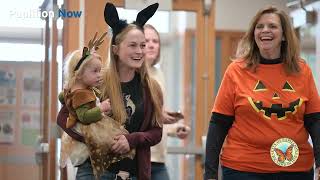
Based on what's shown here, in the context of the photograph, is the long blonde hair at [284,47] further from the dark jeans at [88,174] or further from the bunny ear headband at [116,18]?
the dark jeans at [88,174]

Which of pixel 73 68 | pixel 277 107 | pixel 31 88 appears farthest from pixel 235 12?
pixel 73 68

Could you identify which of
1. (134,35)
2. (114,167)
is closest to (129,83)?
(134,35)

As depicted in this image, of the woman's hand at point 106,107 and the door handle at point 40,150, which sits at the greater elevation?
the woman's hand at point 106,107

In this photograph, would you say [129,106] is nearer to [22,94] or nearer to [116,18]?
[116,18]

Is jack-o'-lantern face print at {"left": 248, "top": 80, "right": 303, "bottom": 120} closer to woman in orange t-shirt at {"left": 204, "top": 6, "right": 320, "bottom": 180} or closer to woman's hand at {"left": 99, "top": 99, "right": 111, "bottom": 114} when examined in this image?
woman in orange t-shirt at {"left": 204, "top": 6, "right": 320, "bottom": 180}

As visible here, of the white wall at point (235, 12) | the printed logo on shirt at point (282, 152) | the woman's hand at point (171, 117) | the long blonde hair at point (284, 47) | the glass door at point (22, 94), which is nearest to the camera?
the printed logo on shirt at point (282, 152)

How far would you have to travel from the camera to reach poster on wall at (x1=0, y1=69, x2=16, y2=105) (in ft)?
10.7

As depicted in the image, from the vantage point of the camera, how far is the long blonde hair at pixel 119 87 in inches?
86.7

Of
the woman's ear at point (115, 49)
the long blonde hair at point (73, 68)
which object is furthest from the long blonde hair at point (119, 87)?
the long blonde hair at point (73, 68)

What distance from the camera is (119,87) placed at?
2248 mm

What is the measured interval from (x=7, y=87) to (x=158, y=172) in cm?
109

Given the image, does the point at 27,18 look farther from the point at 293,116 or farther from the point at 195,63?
the point at 293,116

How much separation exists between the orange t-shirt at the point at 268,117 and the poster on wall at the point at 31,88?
1298 millimetres

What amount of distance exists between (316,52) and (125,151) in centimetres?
243
